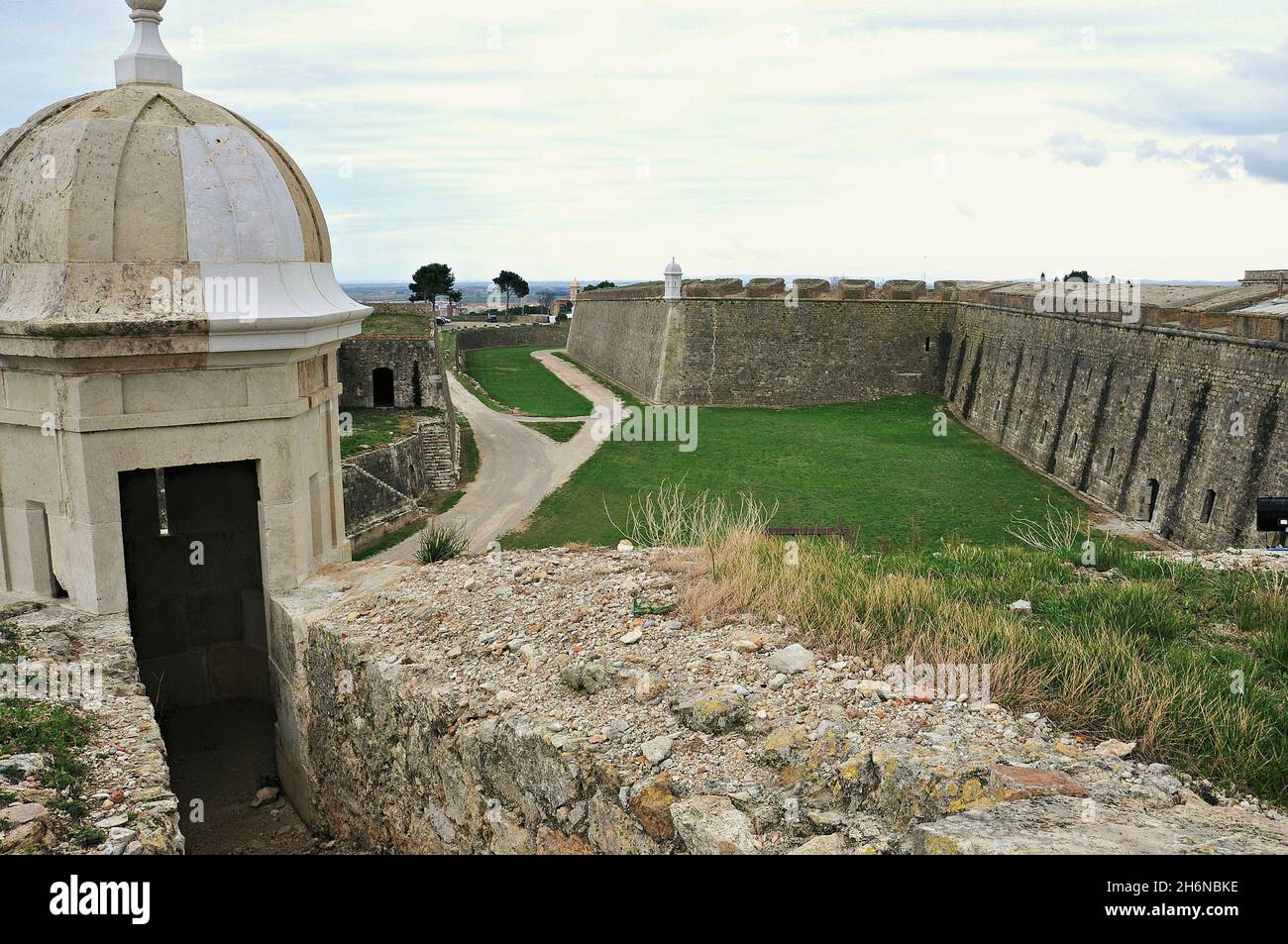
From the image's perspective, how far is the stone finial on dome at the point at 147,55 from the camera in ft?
17.3

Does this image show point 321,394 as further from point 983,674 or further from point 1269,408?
point 1269,408

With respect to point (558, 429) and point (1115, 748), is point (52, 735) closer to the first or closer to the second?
point (1115, 748)

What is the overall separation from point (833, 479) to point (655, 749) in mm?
18578

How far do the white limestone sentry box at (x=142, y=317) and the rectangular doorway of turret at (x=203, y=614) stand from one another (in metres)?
0.77

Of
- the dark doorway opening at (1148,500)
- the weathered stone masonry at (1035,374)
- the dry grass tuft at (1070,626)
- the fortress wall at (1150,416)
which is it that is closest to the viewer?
the dry grass tuft at (1070,626)

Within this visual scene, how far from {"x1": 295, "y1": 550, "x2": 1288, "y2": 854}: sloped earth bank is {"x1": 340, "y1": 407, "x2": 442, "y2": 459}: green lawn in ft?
44.9

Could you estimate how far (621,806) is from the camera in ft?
11.6

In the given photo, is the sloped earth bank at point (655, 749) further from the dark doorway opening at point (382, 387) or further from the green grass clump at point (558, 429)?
the dark doorway opening at point (382, 387)

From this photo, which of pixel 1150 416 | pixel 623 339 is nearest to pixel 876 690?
pixel 1150 416

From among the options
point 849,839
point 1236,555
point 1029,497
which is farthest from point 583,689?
point 1029,497

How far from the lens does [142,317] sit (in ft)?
15.4

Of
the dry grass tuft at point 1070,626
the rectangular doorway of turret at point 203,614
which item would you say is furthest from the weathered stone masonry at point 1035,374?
the rectangular doorway of turret at point 203,614

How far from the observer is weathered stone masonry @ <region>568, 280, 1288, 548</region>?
1579 centimetres

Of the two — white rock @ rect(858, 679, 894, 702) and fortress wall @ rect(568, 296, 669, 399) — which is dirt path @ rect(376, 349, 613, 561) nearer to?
fortress wall @ rect(568, 296, 669, 399)
